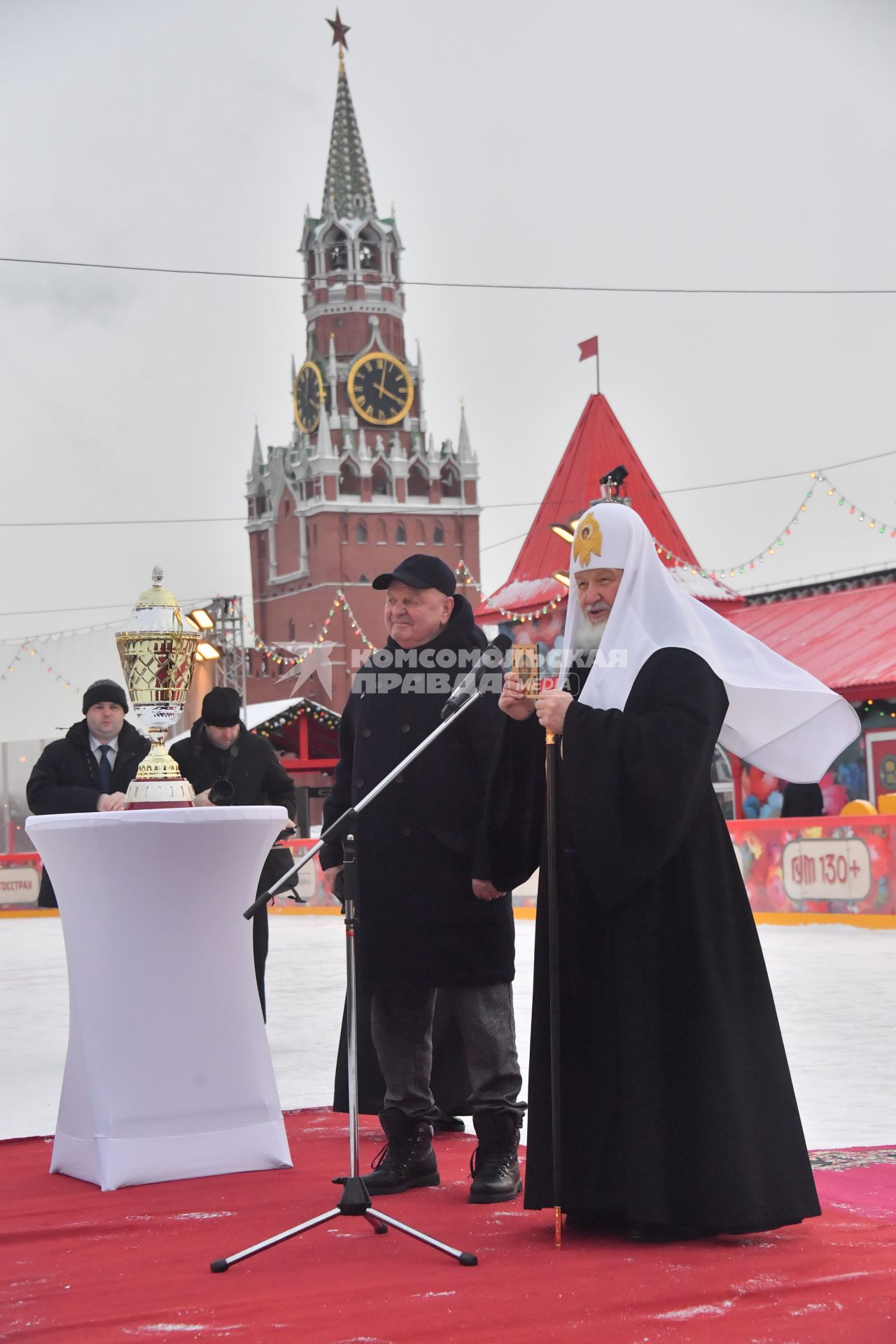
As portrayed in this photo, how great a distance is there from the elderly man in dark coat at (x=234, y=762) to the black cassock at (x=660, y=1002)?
2.46 meters

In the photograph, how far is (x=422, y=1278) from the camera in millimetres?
2799

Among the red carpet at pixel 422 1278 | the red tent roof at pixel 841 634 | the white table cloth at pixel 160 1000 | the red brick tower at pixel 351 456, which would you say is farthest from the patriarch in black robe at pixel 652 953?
the red brick tower at pixel 351 456

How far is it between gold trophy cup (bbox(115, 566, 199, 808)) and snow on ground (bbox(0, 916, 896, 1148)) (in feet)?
5.00

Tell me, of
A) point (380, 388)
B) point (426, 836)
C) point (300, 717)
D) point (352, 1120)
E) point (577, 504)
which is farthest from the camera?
point (380, 388)

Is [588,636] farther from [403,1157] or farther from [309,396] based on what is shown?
[309,396]

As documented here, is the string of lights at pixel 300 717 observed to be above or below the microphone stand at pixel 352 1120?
above

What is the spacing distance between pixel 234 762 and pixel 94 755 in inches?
20.3

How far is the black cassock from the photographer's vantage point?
9.71 ft

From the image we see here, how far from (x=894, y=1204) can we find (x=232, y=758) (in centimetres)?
296

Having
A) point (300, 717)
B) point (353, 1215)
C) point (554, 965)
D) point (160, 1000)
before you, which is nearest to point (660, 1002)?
point (554, 965)

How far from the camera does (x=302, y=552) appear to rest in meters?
64.2

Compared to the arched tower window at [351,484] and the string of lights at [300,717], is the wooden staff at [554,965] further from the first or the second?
the arched tower window at [351,484]

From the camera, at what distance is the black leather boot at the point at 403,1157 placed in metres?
3.61

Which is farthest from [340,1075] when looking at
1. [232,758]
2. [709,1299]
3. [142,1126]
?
[709,1299]
